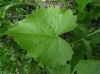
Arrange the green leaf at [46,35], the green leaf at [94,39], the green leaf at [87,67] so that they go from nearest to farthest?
the green leaf at [46,35] < the green leaf at [87,67] < the green leaf at [94,39]

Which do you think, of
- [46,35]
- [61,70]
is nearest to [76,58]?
[61,70]

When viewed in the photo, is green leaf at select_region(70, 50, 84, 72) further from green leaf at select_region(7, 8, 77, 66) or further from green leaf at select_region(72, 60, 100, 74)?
green leaf at select_region(7, 8, 77, 66)

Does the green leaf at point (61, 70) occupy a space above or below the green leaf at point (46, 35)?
below

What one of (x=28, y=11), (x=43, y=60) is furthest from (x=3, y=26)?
(x=43, y=60)

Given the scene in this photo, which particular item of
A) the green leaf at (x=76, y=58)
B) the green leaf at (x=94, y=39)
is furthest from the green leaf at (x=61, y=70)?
the green leaf at (x=94, y=39)

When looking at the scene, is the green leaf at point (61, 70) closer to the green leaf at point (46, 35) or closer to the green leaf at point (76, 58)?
the green leaf at point (76, 58)

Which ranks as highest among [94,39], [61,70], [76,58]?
[94,39]

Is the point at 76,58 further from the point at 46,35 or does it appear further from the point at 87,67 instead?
the point at 46,35
